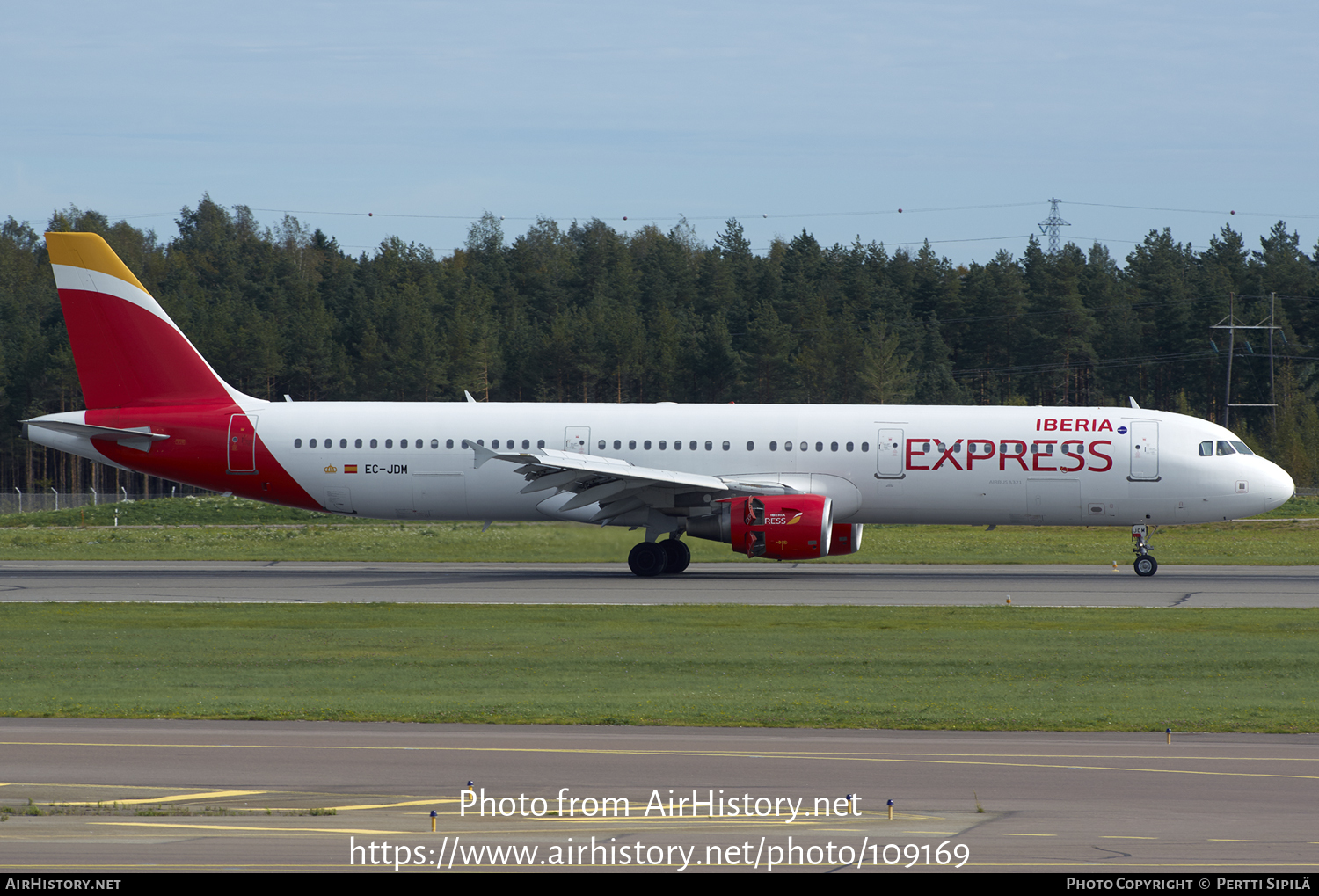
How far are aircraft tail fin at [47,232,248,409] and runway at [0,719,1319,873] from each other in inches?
805

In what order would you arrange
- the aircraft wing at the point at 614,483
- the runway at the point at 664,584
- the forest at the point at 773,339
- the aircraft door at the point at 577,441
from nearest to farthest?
the runway at the point at 664,584 → the aircraft wing at the point at 614,483 → the aircraft door at the point at 577,441 → the forest at the point at 773,339

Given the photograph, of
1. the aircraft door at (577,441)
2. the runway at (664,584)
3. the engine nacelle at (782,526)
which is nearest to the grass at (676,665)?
the runway at (664,584)

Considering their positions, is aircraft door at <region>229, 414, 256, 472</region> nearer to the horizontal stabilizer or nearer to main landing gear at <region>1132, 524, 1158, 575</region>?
the horizontal stabilizer

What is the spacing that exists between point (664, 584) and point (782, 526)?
9.35 feet

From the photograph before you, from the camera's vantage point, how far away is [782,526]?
29312mm

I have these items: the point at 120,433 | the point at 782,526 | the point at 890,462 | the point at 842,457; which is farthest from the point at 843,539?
the point at 120,433

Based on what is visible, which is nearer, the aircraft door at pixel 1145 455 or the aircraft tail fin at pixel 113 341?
the aircraft door at pixel 1145 455

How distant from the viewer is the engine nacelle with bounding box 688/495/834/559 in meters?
29.3

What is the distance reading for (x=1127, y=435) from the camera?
103ft

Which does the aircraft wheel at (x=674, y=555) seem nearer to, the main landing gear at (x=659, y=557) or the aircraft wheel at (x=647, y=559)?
the main landing gear at (x=659, y=557)

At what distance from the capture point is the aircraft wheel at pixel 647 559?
31266 mm

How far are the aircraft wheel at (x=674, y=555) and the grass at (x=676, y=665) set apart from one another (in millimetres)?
6591

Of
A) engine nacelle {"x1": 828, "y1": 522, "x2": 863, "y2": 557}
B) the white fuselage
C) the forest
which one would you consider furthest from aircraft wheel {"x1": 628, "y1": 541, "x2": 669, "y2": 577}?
the forest
